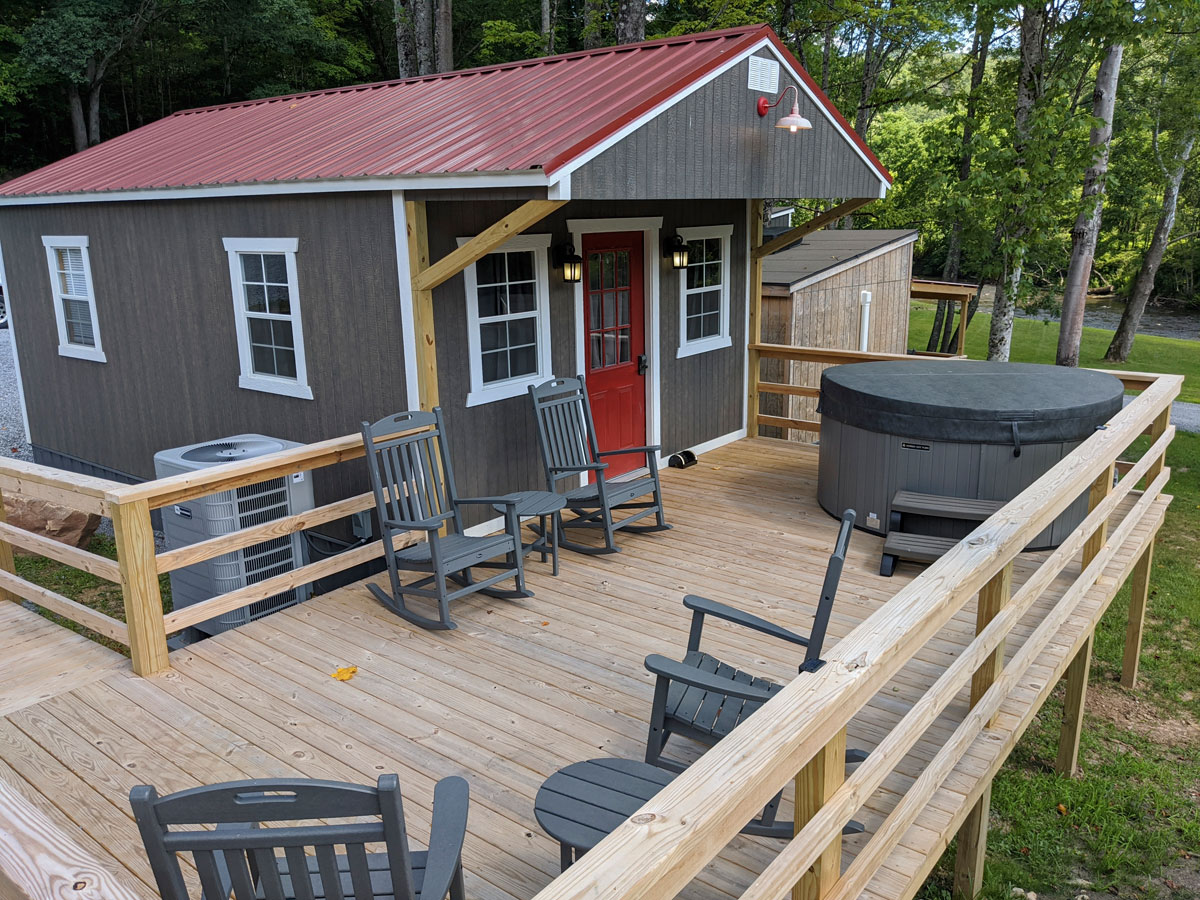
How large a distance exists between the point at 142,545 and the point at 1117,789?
5169mm

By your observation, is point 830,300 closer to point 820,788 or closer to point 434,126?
point 434,126

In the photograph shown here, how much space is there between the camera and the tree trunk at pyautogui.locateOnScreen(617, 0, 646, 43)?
11.8m

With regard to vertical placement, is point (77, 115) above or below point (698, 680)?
above

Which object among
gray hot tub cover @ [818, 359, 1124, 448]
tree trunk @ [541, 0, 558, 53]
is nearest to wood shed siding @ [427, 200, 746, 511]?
gray hot tub cover @ [818, 359, 1124, 448]

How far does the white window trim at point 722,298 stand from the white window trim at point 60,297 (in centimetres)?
522

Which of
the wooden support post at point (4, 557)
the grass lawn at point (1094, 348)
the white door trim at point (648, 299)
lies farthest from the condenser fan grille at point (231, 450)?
the grass lawn at point (1094, 348)

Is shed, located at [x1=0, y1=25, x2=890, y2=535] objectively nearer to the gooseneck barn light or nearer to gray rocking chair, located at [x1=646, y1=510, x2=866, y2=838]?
the gooseneck barn light

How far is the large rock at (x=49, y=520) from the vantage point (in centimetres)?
796

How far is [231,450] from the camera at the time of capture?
6.32 meters

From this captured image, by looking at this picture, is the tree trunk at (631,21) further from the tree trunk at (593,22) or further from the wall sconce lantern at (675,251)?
the wall sconce lantern at (675,251)

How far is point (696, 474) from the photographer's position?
25.8 feet

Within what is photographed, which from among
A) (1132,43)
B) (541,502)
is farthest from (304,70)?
(541,502)

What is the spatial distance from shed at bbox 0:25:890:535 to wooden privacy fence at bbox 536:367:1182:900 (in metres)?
2.91

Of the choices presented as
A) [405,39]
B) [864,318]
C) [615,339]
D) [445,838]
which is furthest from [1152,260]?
[445,838]
